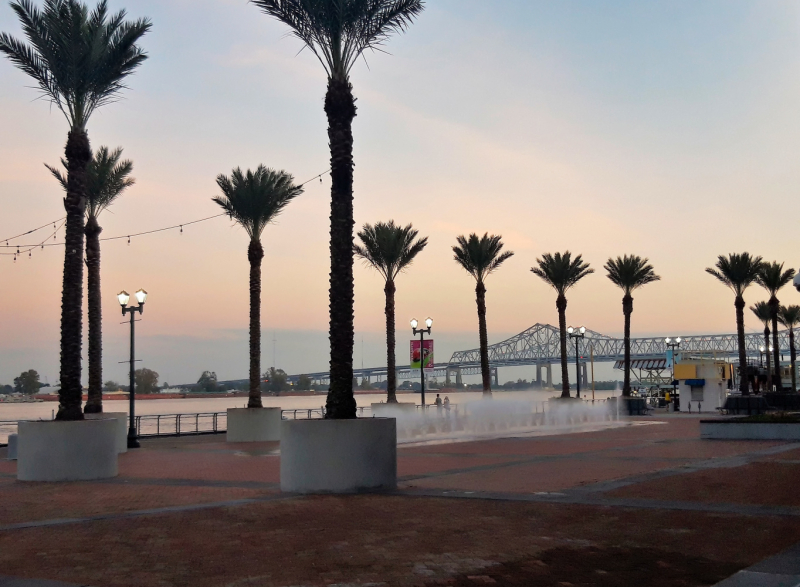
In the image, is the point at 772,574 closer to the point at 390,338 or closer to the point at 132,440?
the point at 132,440

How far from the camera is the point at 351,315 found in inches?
613

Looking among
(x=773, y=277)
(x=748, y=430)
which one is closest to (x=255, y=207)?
(x=748, y=430)

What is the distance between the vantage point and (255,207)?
31.4m

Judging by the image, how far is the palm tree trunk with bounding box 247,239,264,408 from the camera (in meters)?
31.6

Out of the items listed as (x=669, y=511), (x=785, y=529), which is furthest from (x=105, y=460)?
(x=785, y=529)

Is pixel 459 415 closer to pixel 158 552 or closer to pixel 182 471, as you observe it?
pixel 182 471

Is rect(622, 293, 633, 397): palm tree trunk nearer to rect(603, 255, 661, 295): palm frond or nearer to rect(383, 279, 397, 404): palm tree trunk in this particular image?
rect(603, 255, 661, 295): palm frond

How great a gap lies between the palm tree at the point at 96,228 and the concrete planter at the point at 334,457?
14.0 m

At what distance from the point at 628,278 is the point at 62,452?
4600 cm

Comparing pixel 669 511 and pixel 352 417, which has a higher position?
pixel 352 417

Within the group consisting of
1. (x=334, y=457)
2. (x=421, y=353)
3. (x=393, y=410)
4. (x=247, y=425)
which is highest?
(x=421, y=353)

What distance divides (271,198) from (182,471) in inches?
599

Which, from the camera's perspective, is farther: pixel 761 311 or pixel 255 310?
pixel 761 311

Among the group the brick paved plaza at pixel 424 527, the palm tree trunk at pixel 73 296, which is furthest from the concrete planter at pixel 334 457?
the palm tree trunk at pixel 73 296
